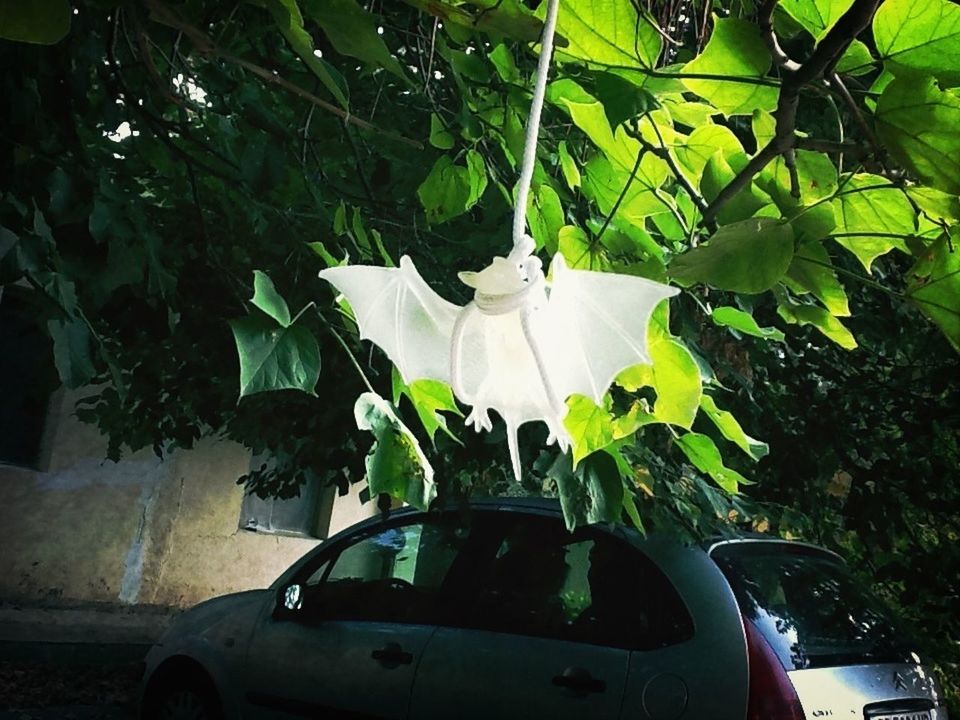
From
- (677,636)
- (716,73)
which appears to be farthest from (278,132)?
(677,636)

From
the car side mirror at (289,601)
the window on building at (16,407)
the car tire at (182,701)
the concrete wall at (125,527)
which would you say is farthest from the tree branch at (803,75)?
the concrete wall at (125,527)

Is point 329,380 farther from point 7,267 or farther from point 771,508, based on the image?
point 771,508

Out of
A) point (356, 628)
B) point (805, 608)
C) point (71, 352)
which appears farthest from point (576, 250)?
point (356, 628)

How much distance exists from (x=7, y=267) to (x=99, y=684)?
660 centimetres

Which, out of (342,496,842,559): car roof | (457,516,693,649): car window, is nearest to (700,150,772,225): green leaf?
(342,496,842,559): car roof

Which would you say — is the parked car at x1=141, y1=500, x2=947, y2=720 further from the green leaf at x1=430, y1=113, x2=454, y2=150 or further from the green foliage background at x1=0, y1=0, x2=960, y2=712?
the green leaf at x1=430, y1=113, x2=454, y2=150

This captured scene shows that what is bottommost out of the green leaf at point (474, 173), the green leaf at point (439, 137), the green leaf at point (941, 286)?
the green leaf at point (941, 286)

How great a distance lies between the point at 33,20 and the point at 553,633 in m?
3.45

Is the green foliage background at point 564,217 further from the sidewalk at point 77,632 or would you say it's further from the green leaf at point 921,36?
the sidewalk at point 77,632

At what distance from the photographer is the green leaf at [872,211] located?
3.30ft

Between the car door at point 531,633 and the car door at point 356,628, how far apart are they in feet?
0.51

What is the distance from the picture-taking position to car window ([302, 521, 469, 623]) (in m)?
4.52

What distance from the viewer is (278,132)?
8.06 feet

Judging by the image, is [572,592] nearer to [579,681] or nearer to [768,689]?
[579,681]
